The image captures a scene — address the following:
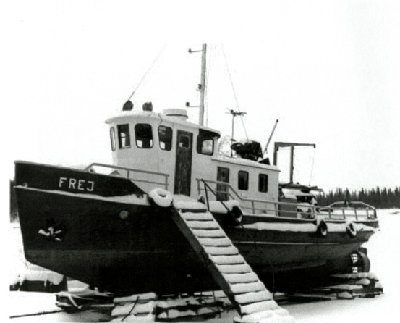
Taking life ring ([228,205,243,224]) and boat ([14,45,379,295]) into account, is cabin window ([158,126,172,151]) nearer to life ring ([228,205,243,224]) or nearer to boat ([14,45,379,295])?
boat ([14,45,379,295])

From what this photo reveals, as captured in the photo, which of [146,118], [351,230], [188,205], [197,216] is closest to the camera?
[197,216]

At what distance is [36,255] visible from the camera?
10.1m

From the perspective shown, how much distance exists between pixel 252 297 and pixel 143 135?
4582 millimetres

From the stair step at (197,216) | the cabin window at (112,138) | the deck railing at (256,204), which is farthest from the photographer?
the cabin window at (112,138)

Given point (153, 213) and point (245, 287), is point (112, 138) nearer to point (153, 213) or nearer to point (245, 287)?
point (153, 213)

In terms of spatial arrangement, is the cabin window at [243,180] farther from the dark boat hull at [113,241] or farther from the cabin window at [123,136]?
the cabin window at [123,136]

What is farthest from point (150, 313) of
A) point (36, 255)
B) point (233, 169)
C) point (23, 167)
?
point (233, 169)

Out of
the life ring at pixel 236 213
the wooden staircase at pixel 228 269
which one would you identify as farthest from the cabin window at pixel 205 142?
the wooden staircase at pixel 228 269

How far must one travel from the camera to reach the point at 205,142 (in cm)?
1301

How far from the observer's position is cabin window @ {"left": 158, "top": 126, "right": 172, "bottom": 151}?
476 inches

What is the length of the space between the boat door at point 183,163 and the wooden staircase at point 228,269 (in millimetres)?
1446

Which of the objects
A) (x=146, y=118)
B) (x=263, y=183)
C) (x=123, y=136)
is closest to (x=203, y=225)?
(x=146, y=118)

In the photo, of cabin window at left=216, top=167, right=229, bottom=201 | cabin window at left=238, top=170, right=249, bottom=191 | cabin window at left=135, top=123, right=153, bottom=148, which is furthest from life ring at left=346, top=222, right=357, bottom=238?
cabin window at left=135, top=123, right=153, bottom=148

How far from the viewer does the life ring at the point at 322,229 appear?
14492 mm
